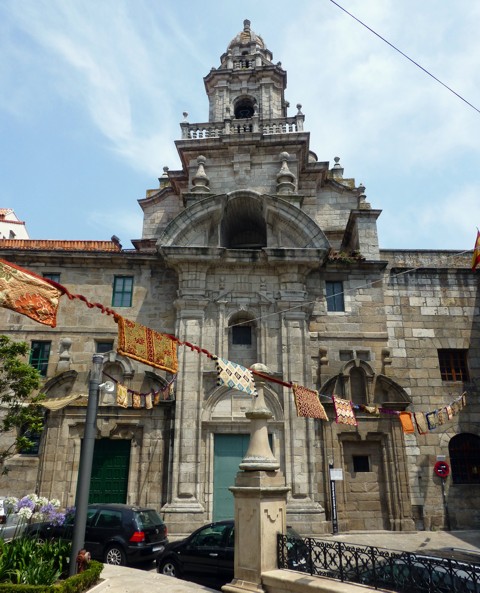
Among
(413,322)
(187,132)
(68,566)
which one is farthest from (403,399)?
(187,132)

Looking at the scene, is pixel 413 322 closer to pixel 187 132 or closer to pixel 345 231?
pixel 345 231

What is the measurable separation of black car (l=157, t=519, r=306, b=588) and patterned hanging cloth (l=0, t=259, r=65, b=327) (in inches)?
231

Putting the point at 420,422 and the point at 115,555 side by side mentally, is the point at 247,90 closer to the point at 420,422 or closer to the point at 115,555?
the point at 420,422

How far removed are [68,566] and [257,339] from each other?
10.7m

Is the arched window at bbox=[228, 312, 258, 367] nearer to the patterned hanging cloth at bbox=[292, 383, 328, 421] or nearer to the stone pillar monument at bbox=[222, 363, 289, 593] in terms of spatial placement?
the patterned hanging cloth at bbox=[292, 383, 328, 421]

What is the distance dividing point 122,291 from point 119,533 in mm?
10143

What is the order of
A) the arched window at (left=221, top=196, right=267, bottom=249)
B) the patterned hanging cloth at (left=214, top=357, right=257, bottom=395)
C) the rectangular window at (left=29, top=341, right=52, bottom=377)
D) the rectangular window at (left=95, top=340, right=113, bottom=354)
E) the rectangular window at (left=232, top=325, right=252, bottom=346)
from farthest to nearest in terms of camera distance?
the arched window at (left=221, top=196, right=267, bottom=249), the rectangular window at (left=232, top=325, right=252, bottom=346), the rectangular window at (left=95, top=340, right=113, bottom=354), the rectangular window at (left=29, top=341, right=52, bottom=377), the patterned hanging cloth at (left=214, top=357, right=257, bottom=395)

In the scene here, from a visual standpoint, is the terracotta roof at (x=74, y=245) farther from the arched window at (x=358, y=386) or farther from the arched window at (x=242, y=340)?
the arched window at (x=358, y=386)

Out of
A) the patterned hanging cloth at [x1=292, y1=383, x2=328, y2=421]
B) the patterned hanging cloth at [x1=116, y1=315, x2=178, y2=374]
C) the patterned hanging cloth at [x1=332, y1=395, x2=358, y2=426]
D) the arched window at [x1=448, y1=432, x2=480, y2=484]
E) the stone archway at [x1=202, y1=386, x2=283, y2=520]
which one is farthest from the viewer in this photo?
the arched window at [x1=448, y1=432, x2=480, y2=484]

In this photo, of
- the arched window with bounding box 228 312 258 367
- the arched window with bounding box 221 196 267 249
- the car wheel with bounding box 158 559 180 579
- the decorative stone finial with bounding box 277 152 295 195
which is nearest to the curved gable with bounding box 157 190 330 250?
the arched window with bounding box 221 196 267 249

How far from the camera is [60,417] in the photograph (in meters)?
16.9

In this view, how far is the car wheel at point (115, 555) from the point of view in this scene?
11109mm

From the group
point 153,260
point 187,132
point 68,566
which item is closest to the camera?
point 68,566

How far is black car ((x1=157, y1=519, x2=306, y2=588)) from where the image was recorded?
9547mm
